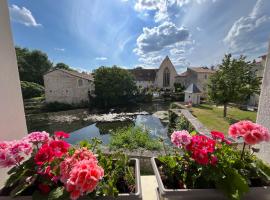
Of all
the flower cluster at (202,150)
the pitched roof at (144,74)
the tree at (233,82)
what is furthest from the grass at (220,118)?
the pitched roof at (144,74)

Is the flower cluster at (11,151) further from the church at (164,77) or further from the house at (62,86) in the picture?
the church at (164,77)

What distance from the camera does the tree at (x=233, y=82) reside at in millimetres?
9148

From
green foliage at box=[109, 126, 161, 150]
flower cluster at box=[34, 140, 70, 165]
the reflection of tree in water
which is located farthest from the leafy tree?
flower cluster at box=[34, 140, 70, 165]

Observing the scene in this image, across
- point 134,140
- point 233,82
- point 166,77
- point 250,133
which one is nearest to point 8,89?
point 250,133

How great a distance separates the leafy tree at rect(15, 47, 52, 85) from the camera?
2256 cm

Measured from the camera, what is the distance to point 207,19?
2102 millimetres

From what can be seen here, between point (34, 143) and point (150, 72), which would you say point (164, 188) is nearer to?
point (34, 143)

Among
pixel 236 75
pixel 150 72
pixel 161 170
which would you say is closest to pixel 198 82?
pixel 150 72

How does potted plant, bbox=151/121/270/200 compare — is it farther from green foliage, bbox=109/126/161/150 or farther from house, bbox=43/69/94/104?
house, bbox=43/69/94/104

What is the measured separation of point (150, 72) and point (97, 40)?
27909mm

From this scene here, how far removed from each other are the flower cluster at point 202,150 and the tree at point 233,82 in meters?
9.71

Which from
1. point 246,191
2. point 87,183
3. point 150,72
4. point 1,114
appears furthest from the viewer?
point 150,72

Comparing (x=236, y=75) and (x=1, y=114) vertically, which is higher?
(x=236, y=75)

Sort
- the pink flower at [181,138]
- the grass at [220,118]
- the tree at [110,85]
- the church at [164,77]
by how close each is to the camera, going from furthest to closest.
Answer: the church at [164,77] < the tree at [110,85] < the grass at [220,118] < the pink flower at [181,138]
